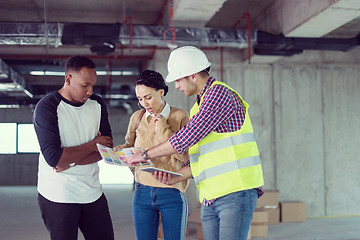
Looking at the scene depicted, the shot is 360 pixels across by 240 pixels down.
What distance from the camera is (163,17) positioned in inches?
247

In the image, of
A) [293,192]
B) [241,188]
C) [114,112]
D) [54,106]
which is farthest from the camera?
[114,112]

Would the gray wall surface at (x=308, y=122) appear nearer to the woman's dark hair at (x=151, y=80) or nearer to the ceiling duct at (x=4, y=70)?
the ceiling duct at (x=4, y=70)

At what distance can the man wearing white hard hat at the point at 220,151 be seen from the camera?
1.82 meters

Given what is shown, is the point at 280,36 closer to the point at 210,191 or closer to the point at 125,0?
the point at 125,0

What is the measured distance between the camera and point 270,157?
674 centimetres

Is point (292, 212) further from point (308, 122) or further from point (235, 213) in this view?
point (235, 213)

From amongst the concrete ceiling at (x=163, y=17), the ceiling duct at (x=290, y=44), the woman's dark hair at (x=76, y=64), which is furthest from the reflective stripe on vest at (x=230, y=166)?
the ceiling duct at (x=290, y=44)

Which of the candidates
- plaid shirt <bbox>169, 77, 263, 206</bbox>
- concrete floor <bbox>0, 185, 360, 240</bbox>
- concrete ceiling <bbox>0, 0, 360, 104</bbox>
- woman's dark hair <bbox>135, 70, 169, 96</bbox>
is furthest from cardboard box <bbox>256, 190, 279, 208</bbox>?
plaid shirt <bbox>169, 77, 263, 206</bbox>

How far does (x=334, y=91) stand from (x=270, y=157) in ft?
5.04

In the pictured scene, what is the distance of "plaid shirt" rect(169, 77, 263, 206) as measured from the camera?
1812mm

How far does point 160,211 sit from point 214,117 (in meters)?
0.73

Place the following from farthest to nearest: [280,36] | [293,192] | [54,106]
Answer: [293,192]
[280,36]
[54,106]

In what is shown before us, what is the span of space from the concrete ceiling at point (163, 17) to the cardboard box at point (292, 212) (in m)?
2.53

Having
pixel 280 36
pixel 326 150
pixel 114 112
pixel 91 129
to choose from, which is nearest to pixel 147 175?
pixel 91 129
